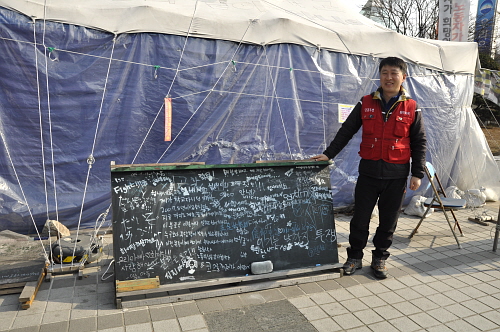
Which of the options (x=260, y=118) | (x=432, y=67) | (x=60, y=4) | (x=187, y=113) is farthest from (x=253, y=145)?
(x=432, y=67)

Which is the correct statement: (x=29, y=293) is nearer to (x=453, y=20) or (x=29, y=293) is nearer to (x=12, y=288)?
(x=12, y=288)

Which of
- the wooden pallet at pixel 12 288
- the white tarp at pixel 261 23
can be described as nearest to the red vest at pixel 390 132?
the white tarp at pixel 261 23

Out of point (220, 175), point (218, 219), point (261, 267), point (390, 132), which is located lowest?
point (261, 267)

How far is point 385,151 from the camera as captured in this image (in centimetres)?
396

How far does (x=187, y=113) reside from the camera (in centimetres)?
561

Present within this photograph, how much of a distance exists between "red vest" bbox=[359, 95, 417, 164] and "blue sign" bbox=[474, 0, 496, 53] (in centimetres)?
1520

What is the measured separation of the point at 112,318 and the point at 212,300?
0.84 meters

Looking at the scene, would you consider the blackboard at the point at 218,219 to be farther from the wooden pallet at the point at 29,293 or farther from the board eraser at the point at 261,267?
the wooden pallet at the point at 29,293

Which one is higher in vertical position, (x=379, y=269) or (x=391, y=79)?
(x=391, y=79)

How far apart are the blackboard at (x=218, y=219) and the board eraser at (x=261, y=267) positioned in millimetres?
65

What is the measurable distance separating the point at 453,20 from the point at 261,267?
39.3 ft

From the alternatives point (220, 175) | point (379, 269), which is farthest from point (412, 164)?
point (220, 175)

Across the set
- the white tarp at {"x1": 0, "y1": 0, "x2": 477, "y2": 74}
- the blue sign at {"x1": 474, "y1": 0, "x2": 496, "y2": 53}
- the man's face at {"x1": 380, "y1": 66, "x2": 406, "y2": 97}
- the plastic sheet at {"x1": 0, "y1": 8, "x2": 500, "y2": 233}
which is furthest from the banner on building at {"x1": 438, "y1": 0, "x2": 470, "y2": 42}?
the man's face at {"x1": 380, "y1": 66, "x2": 406, "y2": 97}

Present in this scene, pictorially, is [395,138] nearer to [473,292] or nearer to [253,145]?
[473,292]
